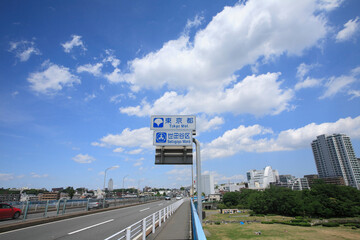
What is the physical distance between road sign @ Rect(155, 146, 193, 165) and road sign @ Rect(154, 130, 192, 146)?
0.42m

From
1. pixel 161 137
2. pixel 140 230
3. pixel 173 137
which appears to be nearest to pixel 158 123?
pixel 161 137

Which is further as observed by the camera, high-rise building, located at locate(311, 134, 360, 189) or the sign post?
high-rise building, located at locate(311, 134, 360, 189)

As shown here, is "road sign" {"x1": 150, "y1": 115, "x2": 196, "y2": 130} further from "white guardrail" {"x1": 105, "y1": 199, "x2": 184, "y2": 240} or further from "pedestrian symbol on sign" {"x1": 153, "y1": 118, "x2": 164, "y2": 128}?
"white guardrail" {"x1": 105, "y1": 199, "x2": 184, "y2": 240}

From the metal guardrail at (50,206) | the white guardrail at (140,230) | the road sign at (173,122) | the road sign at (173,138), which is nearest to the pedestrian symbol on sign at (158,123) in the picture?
the road sign at (173,122)

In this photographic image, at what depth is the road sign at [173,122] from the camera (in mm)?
10375

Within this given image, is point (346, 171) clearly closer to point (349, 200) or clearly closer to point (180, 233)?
point (349, 200)

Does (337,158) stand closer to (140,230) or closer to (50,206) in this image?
(140,230)

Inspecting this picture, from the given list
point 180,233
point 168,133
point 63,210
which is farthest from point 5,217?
point 168,133

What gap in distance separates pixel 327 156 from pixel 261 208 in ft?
401

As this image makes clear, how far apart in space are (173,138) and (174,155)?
1.03 m

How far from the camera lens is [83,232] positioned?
10.5 meters

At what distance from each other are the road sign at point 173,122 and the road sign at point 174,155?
1.13m

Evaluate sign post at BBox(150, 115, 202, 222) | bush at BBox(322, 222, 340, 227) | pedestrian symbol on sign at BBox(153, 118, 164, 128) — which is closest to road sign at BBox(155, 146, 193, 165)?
sign post at BBox(150, 115, 202, 222)

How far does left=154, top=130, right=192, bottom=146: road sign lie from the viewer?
10.1 m
